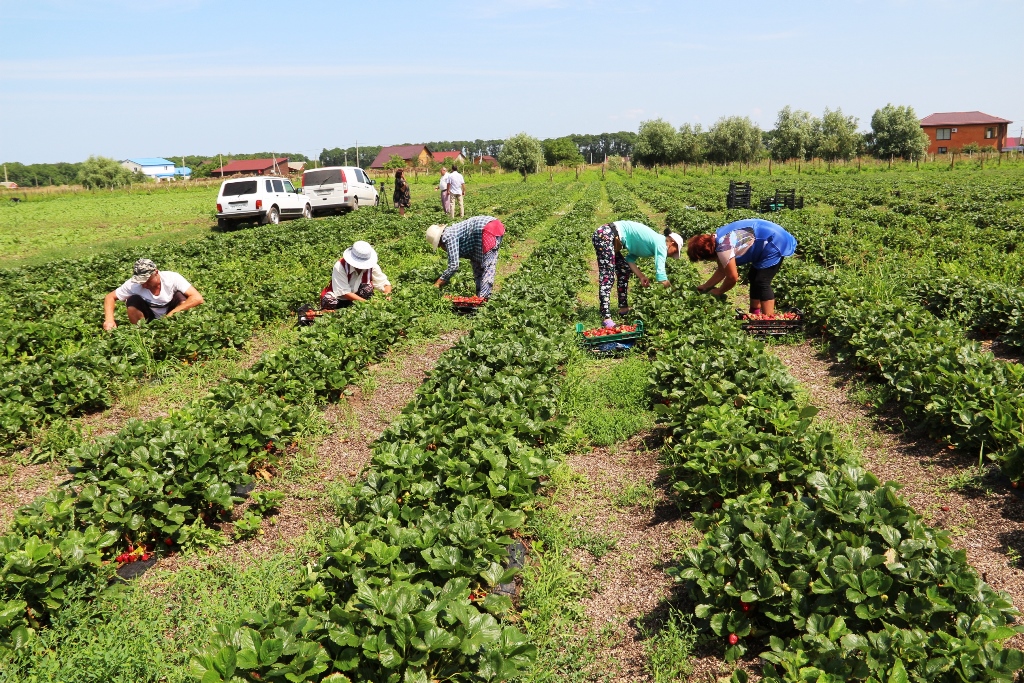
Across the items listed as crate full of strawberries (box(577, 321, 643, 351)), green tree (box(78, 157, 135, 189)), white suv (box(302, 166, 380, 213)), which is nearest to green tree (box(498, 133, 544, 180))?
white suv (box(302, 166, 380, 213))

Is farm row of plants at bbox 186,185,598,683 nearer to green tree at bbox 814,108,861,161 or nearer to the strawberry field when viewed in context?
the strawberry field

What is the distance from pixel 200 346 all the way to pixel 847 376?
7.21 metres

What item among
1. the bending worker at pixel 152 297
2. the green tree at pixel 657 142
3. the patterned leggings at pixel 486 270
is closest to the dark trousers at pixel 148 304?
the bending worker at pixel 152 297

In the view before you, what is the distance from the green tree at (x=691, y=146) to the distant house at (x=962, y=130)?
30.4m

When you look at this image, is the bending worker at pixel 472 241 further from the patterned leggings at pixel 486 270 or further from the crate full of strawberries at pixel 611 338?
the crate full of strawberries at pixel 611 338

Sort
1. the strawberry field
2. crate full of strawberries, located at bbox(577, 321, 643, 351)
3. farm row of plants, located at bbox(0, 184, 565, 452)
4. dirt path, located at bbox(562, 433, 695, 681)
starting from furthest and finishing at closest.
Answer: crate full of strawberries, located at bbox(577, 321, 643, 351)
farm row of plants, located at bbox(0, 184, 565, 452)
dirt path, located at bbox(562, 433, 695, 681)
the strawberry field

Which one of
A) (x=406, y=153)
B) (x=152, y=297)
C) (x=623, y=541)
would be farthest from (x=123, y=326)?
(x=406, y=153)

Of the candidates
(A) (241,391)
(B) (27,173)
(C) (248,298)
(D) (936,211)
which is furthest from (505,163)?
(B) (27,173)

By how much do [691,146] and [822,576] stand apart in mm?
72626

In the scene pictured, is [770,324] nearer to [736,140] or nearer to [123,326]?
[123,326]

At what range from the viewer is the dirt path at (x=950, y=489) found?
3.81 meters

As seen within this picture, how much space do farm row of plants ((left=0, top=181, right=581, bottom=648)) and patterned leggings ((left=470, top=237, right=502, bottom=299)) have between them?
349cm

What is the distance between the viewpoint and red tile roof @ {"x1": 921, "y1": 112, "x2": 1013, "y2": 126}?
262 feet

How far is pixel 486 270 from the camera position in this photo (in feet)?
32.0
